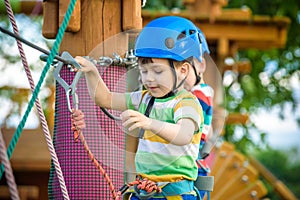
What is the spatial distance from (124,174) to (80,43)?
0.62 meters

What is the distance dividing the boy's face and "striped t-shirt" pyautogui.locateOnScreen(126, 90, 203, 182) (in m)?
0.05

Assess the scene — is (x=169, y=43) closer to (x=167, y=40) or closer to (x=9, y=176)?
(x=167, y=40)

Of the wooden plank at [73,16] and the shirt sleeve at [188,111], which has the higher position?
the wooden plank at [73,16]

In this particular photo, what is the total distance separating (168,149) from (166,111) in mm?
143

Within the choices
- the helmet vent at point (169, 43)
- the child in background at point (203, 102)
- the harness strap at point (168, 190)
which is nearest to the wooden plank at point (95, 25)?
the child in background at point (203, 102)

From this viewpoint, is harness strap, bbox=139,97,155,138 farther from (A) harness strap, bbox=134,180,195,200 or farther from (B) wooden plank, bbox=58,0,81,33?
(B) wooden plank, bbox=58,0,81,33

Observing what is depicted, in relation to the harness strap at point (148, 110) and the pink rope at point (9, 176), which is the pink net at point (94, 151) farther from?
the pink rope at point (9, 176)

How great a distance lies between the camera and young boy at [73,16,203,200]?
3.23m

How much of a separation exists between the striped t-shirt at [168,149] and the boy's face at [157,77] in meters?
0.05

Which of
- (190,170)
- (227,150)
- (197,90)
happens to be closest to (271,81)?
(227,150)

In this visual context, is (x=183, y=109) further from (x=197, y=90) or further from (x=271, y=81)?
(x=271, y=81)

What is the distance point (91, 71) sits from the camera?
3.36m

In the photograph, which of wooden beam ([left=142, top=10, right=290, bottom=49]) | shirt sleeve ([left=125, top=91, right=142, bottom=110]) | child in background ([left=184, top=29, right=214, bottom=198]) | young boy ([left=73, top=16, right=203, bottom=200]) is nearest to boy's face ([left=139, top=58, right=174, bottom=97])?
young boy ([left=73, top=16, right=203, bottom=200])

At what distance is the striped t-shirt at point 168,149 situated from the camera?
10.6 ft
